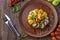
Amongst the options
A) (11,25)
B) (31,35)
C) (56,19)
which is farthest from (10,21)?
(56,19)

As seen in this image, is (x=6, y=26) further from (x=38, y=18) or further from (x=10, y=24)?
(x=38, y=18)

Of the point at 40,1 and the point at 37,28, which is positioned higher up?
the point at 40,1

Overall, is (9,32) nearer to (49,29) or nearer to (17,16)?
(17,16)

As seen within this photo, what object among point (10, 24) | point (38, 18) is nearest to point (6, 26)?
point (10, 24)
